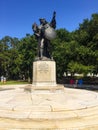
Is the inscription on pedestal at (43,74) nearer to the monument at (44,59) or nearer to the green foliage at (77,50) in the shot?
the monument at (44,59)

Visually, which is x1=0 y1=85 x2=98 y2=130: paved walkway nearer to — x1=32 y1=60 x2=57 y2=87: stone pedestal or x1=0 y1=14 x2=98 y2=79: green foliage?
x1=32 y1=60 x2=57 y2=87: stone pedestal

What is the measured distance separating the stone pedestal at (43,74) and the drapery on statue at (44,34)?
72cm

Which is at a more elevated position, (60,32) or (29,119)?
(60,32)

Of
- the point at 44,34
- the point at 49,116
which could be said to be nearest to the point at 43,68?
the point at 44,34

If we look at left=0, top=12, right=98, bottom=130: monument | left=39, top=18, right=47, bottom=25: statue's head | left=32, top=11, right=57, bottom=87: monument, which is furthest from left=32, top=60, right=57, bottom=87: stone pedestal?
left=39, top=18, right=47, bottom=25: statue's head

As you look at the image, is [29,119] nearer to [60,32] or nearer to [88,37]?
[88,37]

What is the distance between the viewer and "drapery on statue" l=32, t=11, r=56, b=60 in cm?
1389

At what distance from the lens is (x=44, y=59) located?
13.5 meters

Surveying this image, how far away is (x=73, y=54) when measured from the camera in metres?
29.5

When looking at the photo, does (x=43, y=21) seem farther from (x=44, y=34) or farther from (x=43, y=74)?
(x=43, y=74)

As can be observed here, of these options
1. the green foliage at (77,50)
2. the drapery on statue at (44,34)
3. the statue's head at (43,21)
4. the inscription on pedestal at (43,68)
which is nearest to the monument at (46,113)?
the inscription on pedestal at (43,68)

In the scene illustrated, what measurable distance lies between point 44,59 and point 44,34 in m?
1.76

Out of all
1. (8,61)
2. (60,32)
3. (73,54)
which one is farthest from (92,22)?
(8,61)

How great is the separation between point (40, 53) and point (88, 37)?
54.8 ft
